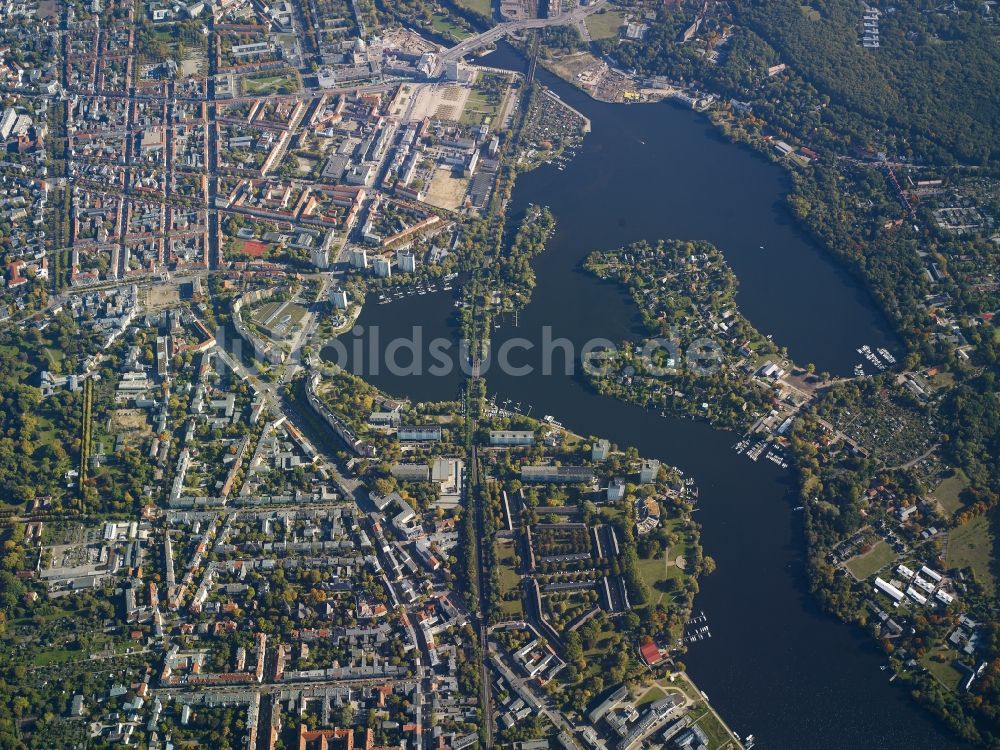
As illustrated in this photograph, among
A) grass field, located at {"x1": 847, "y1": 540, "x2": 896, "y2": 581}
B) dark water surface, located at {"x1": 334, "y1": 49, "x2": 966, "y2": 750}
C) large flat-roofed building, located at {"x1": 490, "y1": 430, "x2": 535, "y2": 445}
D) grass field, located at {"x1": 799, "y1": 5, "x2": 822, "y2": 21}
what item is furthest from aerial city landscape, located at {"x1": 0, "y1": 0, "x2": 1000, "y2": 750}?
large flat-roofed building, located at {"x1": 490, "y1": 430, "x2": 535, "y2": 445}

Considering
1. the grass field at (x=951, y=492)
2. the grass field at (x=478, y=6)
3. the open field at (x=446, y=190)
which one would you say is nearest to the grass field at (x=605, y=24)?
the grass field at (x=478, y=6)

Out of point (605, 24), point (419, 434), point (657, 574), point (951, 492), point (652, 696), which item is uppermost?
point (605, 24)

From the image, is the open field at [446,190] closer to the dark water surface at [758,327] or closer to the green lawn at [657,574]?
the dark water surface at [758,327]

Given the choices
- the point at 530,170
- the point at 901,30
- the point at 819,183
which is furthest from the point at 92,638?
the point at 901,30

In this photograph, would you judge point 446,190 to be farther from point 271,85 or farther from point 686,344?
point 686,344

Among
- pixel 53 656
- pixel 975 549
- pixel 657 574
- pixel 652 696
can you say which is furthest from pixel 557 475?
pixel 53 656
